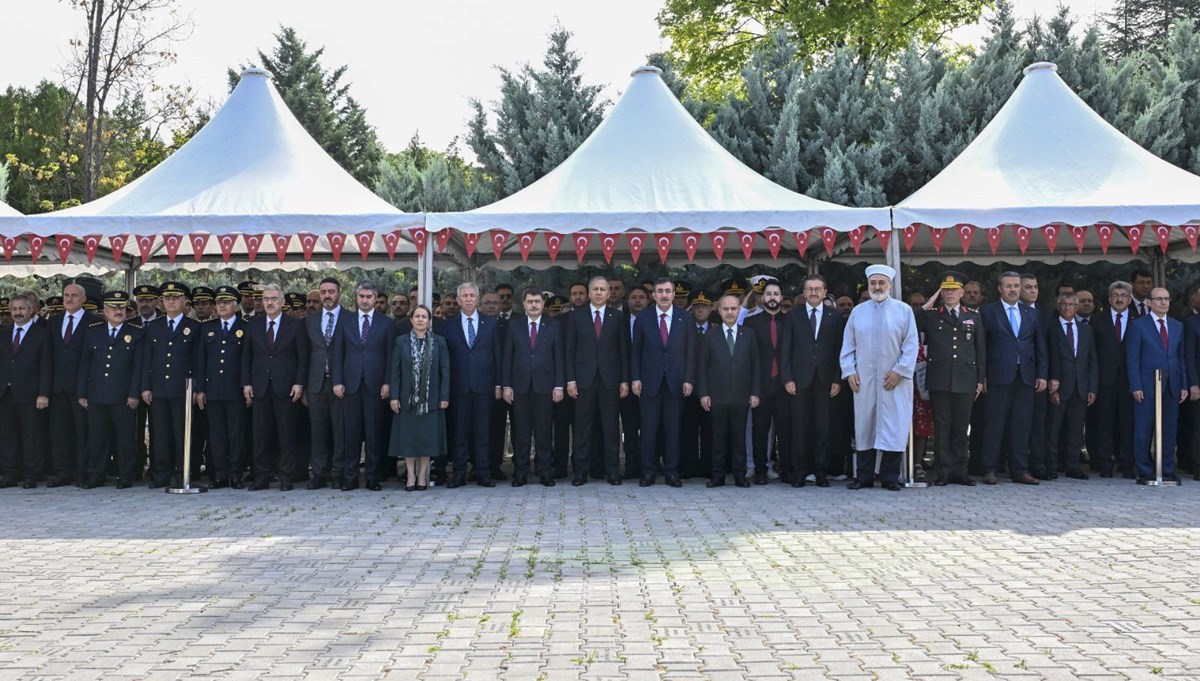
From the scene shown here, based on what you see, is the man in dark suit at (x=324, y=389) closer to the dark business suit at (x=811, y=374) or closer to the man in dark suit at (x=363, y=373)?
the man in dark suit at (x=363, y=373)

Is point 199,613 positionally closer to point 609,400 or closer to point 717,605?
point 717,605

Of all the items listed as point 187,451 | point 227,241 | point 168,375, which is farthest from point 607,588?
point 227,241

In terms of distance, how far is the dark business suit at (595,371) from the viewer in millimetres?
9273

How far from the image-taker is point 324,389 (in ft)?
29.9

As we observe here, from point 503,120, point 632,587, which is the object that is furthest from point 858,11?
point 632,587

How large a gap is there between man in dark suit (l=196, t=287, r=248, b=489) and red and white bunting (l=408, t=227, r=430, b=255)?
1626 mm

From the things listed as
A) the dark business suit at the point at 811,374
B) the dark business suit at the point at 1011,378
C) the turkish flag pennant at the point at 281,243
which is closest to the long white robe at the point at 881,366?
the dark business suit at the point at 811,374

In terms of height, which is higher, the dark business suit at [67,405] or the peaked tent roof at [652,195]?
the peaked tent roof at [652,195]

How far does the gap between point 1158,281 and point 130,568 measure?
403 inches

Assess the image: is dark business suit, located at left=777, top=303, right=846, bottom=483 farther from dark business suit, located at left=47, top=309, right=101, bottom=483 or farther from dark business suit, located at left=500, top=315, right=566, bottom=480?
dark business suit, located at left=47, top=309, right=101, bottom=483

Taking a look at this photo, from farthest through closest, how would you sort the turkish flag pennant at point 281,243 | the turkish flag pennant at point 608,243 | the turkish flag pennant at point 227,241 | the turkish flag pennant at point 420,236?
the turkish flag pennant at point 281,243, the turkish flag pennant at point 608,243, the turkish flag pennant at point 227,241, the turkish flag pennant at point 420,236

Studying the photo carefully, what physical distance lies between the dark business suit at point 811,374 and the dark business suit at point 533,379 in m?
1.95

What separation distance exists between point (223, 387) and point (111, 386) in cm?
100

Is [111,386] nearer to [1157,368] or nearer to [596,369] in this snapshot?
[596,369]
